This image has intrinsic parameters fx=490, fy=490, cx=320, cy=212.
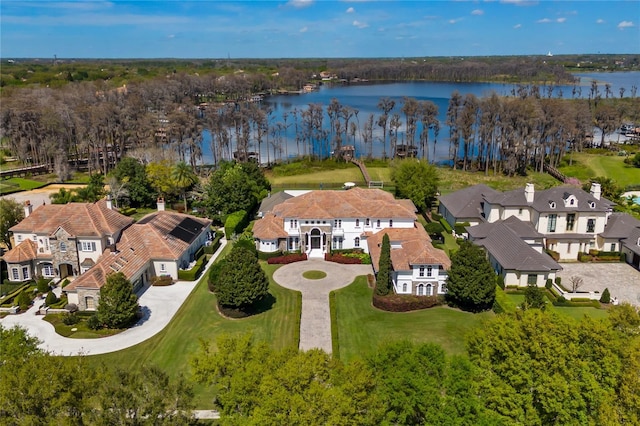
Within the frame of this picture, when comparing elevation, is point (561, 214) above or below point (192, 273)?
above

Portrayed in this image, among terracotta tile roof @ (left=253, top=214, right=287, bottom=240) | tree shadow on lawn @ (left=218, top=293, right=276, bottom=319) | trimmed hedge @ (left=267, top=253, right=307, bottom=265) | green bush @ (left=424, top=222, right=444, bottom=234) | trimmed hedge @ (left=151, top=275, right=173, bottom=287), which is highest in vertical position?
terracotta tile roof @ (left=253, top=214, right=287, bottom=240)

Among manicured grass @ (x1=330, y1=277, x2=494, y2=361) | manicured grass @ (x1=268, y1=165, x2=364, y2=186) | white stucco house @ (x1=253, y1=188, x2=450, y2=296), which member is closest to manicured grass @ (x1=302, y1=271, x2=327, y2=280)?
white stucco house @ (x1=253, y1=188, x2=450, y2=296)

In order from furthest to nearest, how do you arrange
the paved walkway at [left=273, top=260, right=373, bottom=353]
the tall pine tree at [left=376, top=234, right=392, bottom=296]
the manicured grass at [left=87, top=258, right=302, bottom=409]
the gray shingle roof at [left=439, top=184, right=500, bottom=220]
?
the gray shingle roof at [left=439, top=184, right=500, bottom=220] → the tall pine tree at [left=376, top=234, right=392, bottom=296] → the paved walkway at [left=273, top=260, right=373, bottom=353] → the manicured grass at [left=87, top=258, right=302, bottom=409]

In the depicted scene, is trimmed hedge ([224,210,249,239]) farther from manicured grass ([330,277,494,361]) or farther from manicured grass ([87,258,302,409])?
manicured grass ([330,277,494,361])

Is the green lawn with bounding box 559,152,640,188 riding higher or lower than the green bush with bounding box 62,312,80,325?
higher

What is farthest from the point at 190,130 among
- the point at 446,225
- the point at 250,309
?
the point at 250,309

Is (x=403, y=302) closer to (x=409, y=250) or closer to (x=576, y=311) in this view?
(x=409, y=250)
